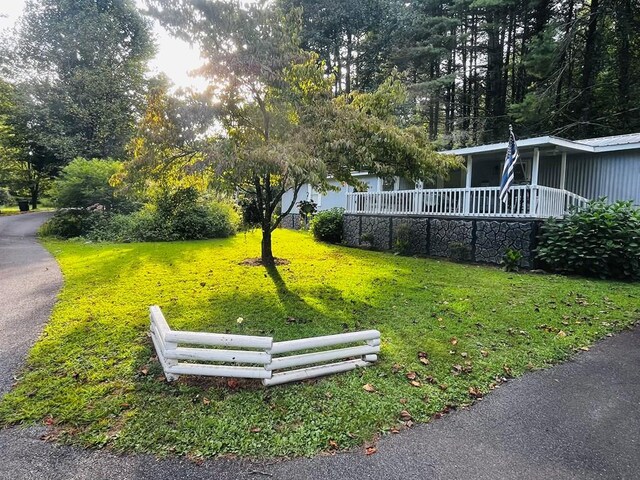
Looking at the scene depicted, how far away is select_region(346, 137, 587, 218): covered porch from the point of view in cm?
944

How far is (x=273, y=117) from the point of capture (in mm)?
7262

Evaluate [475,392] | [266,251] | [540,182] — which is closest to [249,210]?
[266,251]

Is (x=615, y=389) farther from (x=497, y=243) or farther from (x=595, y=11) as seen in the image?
(x=595, y=11)

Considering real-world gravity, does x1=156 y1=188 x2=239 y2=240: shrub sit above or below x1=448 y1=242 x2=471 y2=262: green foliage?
above

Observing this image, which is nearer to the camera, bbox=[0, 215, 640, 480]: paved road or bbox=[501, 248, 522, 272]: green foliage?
bbox=[0, 215, 640, 480]: paved road

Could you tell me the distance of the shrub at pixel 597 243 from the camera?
788 cm

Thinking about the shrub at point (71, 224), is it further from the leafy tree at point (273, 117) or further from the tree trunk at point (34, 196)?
the tree trunk at point (34, 196)

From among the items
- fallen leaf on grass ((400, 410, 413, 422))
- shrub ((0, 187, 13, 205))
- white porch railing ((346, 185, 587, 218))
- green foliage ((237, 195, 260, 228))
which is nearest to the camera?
fallen leaf on grass ((400, 410, 413, 422))

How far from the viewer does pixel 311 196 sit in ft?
70.8

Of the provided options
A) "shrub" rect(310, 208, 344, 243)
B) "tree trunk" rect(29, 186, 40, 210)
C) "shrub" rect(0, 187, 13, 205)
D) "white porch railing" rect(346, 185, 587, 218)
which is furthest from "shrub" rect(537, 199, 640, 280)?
"tree trunk" rect(29, 186, 40, 210)

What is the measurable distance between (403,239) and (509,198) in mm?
3361

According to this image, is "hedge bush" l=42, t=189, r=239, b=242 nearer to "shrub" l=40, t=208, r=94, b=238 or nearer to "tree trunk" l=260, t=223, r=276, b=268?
"shrub" l=40, t=208, r=94, b=238

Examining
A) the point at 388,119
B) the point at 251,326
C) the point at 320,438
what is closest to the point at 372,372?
the point at 320,438

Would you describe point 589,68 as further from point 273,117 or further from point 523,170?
point 273,117
